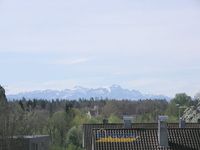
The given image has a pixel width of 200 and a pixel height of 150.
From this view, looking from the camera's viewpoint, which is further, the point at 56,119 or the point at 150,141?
the point at 56,119

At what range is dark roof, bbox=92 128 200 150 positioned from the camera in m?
42.9

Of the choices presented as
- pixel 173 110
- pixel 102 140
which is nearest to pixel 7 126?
pixel 102 140

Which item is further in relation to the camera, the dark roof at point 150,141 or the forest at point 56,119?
the forest at point 56,119

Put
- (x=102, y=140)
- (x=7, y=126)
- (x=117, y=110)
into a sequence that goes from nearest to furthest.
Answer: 1. (x=102, y=140)
2. (x=7, y=126)
3. (x=117, y=110)

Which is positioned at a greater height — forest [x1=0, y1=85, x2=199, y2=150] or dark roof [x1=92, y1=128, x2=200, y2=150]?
forest [x1=0, y1=85, x2=199, y2=150]

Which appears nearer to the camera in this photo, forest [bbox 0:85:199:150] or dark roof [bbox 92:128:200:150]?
dark roof [bbox 92:128:200:150]

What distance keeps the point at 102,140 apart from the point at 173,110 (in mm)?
90572

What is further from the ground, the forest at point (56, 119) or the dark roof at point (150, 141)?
the forest at point (56, 119)

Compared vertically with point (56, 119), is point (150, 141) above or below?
below

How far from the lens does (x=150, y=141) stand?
43.7m

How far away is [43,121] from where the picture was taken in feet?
350

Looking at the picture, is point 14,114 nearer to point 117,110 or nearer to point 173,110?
point 173,110

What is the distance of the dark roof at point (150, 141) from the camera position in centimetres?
4294

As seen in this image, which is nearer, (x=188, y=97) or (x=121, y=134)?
(x=121, y=134)
